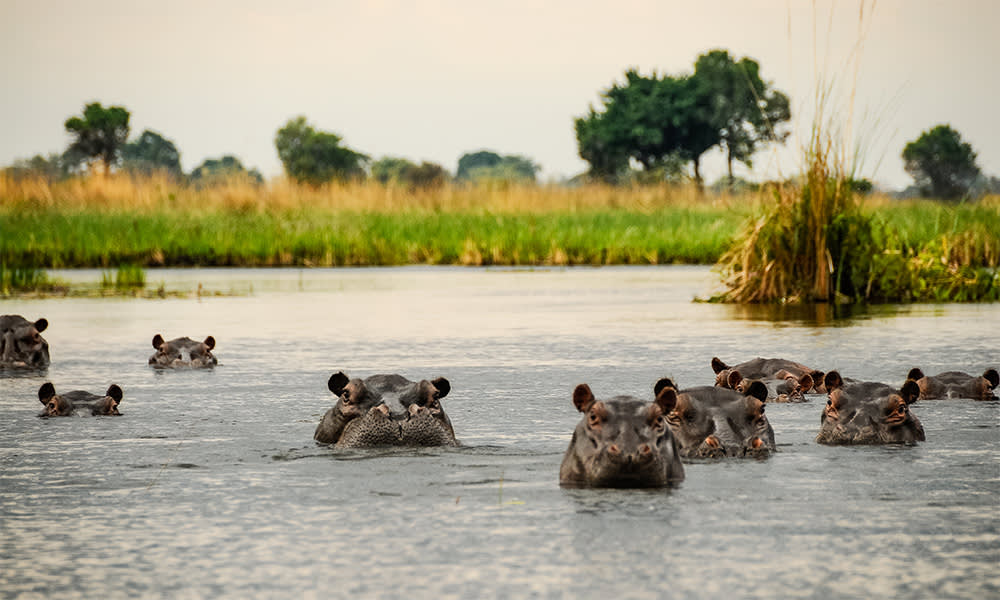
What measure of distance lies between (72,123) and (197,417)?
6354cm

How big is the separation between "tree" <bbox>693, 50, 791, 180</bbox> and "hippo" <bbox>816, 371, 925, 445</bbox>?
56.5 m

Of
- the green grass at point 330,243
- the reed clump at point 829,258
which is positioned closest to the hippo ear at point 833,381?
the reed clump at point 829,258

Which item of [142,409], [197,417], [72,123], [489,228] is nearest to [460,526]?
[197,417]

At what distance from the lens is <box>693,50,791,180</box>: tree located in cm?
6488

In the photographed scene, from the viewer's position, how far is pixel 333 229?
2656 cm

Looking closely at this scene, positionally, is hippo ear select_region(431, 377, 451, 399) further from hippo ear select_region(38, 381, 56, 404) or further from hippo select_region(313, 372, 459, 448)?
hippo ear select_region(38, 381, 56, 404)

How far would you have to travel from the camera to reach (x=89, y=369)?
398 inches

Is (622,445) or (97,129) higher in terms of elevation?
(97,129)

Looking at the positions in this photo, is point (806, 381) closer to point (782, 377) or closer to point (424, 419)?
point (782, 377)

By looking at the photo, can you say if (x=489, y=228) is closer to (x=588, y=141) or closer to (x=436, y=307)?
(x=436, y=307)

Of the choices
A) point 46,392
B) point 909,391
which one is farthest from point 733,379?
point 46,392

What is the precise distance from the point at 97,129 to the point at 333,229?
44374 millimetres

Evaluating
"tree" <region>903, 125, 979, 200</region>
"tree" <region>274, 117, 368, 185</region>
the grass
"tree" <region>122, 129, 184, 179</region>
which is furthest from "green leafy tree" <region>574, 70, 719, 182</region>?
"tree" <region>122, 129, 184, 179</region>

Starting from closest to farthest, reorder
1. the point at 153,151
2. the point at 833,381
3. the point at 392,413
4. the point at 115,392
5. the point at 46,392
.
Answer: the point at 392,413, the point at 833,381, the point at 46,392, the point at 115,392, the point at 153,151
